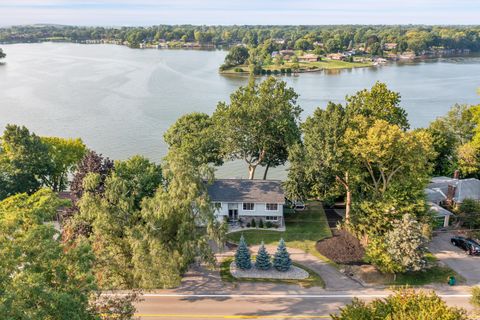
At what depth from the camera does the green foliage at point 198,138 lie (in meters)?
40.6

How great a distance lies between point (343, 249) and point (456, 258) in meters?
8.23

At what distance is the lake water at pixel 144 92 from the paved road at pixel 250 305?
1021 inches

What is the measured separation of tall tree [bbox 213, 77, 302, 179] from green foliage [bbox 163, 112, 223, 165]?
128 centimetres

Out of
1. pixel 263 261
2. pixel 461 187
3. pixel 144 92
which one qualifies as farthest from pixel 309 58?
pixel 263 261

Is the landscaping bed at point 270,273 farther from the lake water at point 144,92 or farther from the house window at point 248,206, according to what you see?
the lake water at point 144,92

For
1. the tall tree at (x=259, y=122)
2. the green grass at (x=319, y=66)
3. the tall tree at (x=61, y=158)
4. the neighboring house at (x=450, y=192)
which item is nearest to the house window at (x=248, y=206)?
the tall tree at (x=259, y=122)

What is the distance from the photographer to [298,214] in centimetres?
3800

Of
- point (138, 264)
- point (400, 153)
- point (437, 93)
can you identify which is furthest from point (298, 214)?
point (437, 93)

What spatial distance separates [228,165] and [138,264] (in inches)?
1215

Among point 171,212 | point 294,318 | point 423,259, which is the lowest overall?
point 294,318

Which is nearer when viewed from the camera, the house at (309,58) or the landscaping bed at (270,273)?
the landscaping bed at (270,273)

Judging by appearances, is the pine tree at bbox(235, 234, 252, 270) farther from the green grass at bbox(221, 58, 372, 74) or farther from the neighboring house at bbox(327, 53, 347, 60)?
the neighboring house at bbox(327, 53, 347, 60)

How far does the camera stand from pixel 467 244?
31484 millimetres

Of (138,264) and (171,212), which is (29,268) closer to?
(138,264)
